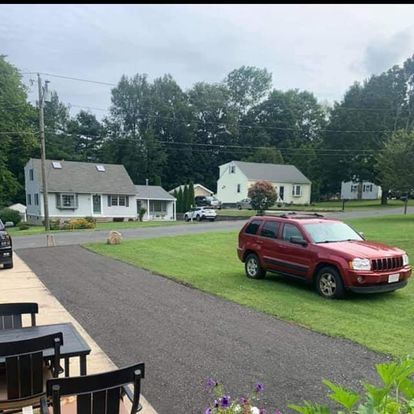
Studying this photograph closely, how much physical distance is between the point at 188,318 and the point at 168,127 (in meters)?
72.0

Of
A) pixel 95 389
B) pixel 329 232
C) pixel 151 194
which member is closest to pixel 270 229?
pixel 329 232

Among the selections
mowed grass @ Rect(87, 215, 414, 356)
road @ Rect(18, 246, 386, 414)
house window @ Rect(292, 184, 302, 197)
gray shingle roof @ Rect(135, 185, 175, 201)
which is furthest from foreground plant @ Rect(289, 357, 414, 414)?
house window @ Rect(292, 184, 302, 197)

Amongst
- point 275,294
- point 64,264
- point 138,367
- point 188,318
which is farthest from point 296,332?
point 64,264

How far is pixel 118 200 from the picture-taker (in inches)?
1702

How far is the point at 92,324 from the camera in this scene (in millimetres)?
6836

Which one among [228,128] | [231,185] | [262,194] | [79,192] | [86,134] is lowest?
[262,194]

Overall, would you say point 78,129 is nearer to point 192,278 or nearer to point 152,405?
point 192,278

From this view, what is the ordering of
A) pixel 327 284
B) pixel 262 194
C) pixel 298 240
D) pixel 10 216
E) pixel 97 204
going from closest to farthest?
pixel 327 284
pixel 298 240
pixel 10 216
pixel 262 194
pixel 97 204

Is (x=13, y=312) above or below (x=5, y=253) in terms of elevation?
above

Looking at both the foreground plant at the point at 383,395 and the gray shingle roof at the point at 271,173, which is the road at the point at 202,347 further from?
the gray shingle roof at the point at 271,173

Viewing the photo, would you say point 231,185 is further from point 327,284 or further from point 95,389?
point 95,389

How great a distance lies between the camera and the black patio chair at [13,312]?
432 centimetres

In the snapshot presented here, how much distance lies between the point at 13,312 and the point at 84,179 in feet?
129

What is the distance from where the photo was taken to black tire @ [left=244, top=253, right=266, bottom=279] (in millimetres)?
10665
